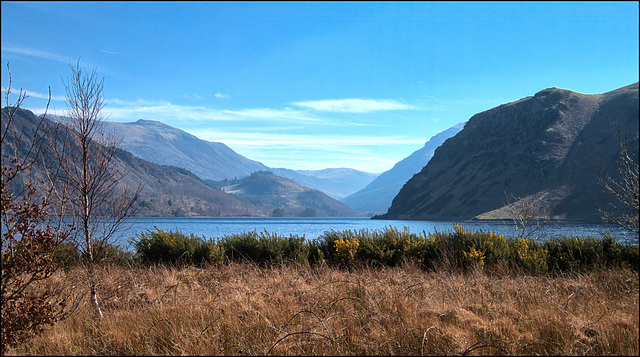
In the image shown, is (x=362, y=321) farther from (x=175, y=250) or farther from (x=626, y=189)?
(x=175, y=250)

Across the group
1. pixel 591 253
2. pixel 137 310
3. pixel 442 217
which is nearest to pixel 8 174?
pixel 137 310

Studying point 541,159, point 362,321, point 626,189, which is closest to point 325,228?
point 626,189

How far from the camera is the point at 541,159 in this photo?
6329 inches

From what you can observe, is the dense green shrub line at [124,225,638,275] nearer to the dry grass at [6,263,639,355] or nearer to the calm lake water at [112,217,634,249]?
the calm lake water at [112,217,634,249]

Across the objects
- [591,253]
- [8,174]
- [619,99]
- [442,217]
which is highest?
[619,99]

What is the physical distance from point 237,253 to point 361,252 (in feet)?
13.7

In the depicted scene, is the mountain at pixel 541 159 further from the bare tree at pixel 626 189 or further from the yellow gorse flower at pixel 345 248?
the yellow gorse flower at pixel 345 248

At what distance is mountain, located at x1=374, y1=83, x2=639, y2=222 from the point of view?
445 ft

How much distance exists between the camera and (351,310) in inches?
250

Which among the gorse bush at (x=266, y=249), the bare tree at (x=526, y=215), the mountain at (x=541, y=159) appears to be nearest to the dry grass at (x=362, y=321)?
the gorse bush at (x=266, y=249)

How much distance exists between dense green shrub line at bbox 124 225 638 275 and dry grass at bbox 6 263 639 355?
261cm

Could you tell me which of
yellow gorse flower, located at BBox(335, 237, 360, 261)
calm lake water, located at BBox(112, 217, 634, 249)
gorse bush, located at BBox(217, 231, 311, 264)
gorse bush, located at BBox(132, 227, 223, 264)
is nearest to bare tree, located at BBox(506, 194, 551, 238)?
calm lake water, located at BBox(112, 217, 634, 249)

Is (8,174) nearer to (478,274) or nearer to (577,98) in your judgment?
(478,274)

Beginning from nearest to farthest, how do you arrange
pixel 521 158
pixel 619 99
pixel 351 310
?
pixel 351 310 → pixel 619 99 → pixel 521 158
